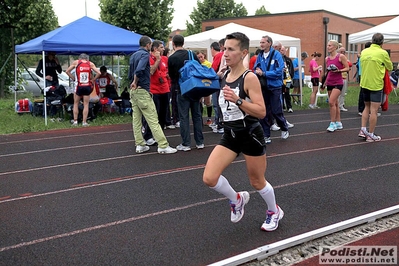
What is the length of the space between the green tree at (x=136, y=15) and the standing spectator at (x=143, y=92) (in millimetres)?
17836

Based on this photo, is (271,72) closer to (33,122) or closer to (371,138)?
(371,138)

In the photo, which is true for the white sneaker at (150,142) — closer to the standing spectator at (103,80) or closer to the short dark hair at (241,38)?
the short dark hair at (241,38)

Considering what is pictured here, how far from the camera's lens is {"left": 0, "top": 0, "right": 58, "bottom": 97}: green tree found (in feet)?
63.8

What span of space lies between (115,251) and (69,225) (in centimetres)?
93

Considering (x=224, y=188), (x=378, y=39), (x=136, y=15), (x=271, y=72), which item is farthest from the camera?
(x=136, y=15)

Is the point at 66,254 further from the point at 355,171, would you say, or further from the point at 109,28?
the point at 109,28

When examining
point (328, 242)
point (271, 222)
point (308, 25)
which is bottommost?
point (328, 242)

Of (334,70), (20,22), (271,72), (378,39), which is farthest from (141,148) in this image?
(20,22)

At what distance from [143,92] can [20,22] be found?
14434 mm

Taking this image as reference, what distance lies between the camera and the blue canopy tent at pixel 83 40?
38.8ft

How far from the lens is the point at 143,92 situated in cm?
782

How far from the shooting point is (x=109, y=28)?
45.6ft

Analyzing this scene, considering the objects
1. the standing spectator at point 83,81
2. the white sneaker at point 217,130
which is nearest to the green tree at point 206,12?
the standing spectator at point 83,81

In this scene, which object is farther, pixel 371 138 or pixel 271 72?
pixel 371 138
